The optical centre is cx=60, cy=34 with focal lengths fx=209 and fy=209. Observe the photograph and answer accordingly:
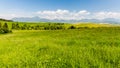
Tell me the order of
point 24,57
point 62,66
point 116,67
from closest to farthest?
point 116,67 < point 62,66 < point 24,57

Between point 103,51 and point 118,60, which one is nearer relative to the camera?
point 118,60

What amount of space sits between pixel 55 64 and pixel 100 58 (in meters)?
2.25

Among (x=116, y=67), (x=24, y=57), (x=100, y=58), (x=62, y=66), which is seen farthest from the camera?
(x=24, y=57)

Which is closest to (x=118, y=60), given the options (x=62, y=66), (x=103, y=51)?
(x=103, y=51)

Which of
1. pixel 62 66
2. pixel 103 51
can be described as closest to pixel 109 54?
pixel 103 51

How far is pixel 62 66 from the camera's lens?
936 centimetres

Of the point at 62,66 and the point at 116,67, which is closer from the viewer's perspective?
the point at 116,67

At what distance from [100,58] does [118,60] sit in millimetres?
884

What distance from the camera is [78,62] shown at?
31.4ft

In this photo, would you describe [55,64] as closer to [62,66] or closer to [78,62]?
[62,66]

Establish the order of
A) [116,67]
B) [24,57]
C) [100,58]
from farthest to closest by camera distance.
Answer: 1. [24,57]
2. [100,58]
3. [116,67]

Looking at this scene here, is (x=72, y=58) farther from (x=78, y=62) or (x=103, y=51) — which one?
(x=103, y=51)

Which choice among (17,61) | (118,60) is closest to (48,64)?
(17,61)

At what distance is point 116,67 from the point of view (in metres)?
8.74
